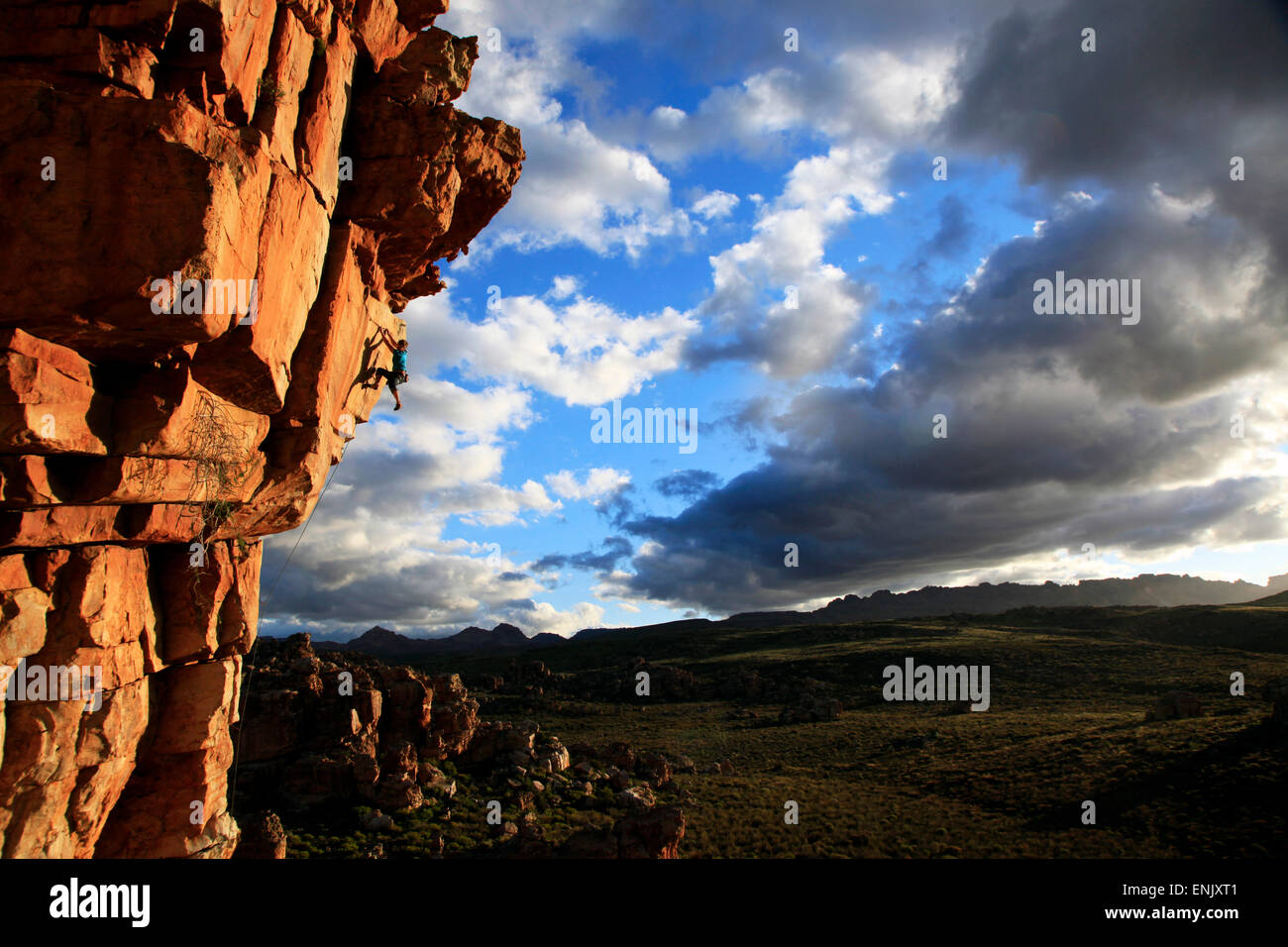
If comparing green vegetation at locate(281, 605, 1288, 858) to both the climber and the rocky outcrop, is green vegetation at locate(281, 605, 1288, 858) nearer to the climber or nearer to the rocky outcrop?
the rocky outcrop

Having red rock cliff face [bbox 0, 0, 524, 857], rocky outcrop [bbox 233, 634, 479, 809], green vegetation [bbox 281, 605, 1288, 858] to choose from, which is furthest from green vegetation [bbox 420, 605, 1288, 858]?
red rock cliff face [bbox 0, 0, 524, 857]

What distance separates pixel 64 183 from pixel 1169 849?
3650cm

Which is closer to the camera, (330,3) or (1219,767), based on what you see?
(330,3)

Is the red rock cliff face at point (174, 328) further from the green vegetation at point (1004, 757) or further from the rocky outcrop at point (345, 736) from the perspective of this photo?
the green vegetation at point (1004, 757)

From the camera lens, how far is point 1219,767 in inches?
1126

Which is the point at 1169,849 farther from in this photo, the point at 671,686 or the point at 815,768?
the point at 671,686

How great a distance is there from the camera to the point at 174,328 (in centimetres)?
878

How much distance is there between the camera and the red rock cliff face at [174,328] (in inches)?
318

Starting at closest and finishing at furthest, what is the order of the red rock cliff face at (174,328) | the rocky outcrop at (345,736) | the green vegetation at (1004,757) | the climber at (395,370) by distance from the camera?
the red rock cliff face at (174,328) < the climber at (395,370) < the green vegetation at (1004,757) < the rocky outcrop at (345,736)

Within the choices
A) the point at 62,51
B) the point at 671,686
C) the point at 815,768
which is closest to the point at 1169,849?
the point at 815,768

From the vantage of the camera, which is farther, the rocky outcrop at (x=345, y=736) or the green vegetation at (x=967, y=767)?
the rocky outcrop at (x=345, y=736)

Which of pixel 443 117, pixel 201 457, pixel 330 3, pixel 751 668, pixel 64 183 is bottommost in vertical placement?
pixel 751 668

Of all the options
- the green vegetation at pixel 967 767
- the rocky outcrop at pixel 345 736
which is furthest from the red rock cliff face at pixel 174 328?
the green vegetation at pixel 967 767
